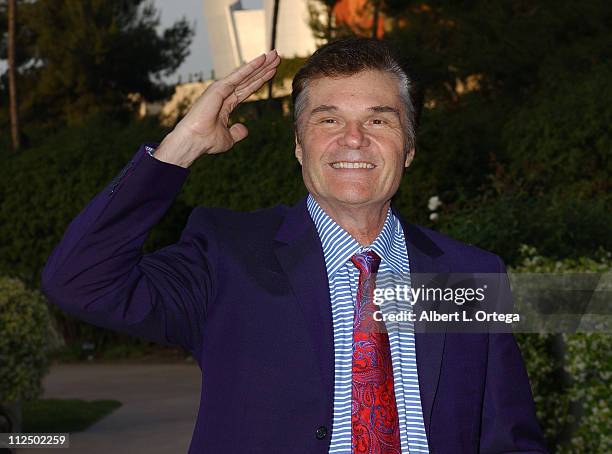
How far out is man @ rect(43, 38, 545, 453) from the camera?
2.72 meters

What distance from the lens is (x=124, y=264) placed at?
269 centimetres

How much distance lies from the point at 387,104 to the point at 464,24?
22323 mm

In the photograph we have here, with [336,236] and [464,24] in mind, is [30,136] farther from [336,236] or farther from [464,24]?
[336,236]

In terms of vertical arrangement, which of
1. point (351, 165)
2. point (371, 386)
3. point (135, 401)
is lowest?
point (135, 401)

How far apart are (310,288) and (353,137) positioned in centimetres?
42

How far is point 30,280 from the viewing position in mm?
20531

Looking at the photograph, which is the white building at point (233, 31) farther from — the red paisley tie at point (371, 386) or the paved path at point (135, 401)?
the red paisley tie at point (371, 386)

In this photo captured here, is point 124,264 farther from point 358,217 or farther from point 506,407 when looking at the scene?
point 506,407

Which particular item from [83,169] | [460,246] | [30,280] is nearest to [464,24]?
[83,169]

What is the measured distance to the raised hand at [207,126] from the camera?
2.73m

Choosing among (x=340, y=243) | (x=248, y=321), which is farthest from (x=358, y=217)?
(x=248, y=321)

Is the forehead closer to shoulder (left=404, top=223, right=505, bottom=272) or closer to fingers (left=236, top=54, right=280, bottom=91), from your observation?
fingers (left=236, top=54, right=280, bottom=91)

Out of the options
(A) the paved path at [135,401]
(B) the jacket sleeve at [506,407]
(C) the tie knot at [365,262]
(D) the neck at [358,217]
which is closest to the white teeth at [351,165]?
(D) the neck at [358,217]

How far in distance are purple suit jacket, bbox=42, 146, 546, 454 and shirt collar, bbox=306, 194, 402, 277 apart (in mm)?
39
